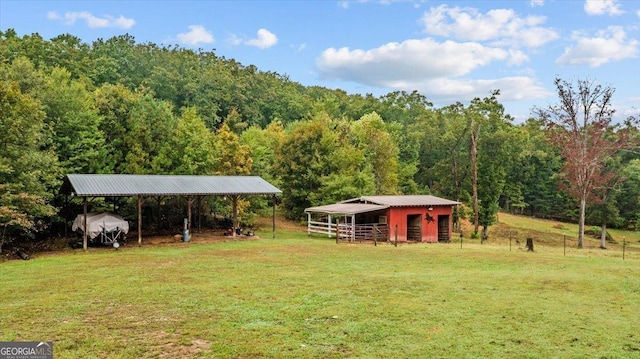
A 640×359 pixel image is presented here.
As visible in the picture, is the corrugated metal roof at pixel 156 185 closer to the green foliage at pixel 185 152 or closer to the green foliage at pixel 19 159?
the green foliage at pixel 19 159

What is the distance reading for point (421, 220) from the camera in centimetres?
2895

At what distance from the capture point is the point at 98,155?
88.6ft

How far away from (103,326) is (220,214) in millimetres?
25436

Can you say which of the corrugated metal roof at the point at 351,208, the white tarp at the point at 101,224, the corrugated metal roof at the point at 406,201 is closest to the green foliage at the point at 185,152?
the white tarp at the point at 101,224

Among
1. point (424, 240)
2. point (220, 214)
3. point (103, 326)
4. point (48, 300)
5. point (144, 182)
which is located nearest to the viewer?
point (103, 326)

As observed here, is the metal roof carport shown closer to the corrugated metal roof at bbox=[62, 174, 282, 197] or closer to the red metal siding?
the corrugated metal roof at bbox=[62, 174, 282, 197]

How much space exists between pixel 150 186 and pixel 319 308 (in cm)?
1590

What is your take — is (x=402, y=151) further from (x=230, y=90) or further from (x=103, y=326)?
(x=103, y=326)

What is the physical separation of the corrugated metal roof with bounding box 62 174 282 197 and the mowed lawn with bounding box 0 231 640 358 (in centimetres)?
475

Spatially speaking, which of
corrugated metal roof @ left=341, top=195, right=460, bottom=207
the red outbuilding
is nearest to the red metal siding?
the red outbuilding

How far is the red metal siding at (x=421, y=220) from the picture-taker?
27969mm

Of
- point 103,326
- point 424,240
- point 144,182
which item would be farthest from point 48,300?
point 424,240

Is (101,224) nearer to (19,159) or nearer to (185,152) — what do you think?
(19,159)

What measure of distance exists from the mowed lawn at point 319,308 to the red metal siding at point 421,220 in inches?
429
